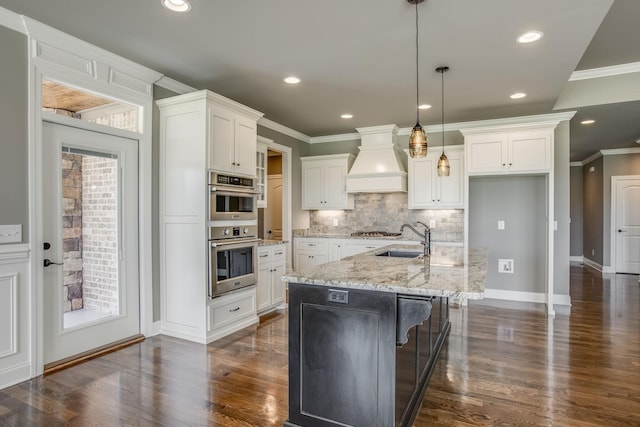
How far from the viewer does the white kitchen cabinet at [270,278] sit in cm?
460

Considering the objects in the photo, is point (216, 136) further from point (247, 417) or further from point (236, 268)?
point (247, 417)

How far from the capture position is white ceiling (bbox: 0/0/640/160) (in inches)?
101

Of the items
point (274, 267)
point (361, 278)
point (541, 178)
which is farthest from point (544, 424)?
point (541, 178)

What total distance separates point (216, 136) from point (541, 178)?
459cm

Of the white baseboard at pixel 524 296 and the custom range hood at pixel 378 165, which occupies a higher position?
the custom range hood at pixel 378 165

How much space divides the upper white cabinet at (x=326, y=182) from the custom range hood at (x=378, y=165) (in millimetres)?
235

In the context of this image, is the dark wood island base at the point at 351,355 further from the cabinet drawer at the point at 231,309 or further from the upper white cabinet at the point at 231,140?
the upper white cabinet at the point at 231,140

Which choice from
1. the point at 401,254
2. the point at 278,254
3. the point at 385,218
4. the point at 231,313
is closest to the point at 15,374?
Answer: the point at 231,313

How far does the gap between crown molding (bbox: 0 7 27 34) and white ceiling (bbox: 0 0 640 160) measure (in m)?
0.08

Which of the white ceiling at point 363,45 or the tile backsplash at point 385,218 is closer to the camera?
the white ceiling at point 363,45

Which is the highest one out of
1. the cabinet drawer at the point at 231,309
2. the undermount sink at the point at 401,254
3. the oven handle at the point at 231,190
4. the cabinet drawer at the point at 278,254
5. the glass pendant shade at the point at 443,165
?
the glass pendant shade at the point at 443,165

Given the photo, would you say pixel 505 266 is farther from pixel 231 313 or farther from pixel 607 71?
pixel 231 313

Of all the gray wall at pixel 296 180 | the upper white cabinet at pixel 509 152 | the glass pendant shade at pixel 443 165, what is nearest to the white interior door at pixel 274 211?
the gray wall at pixel 296 180

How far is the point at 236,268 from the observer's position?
4.02 m
